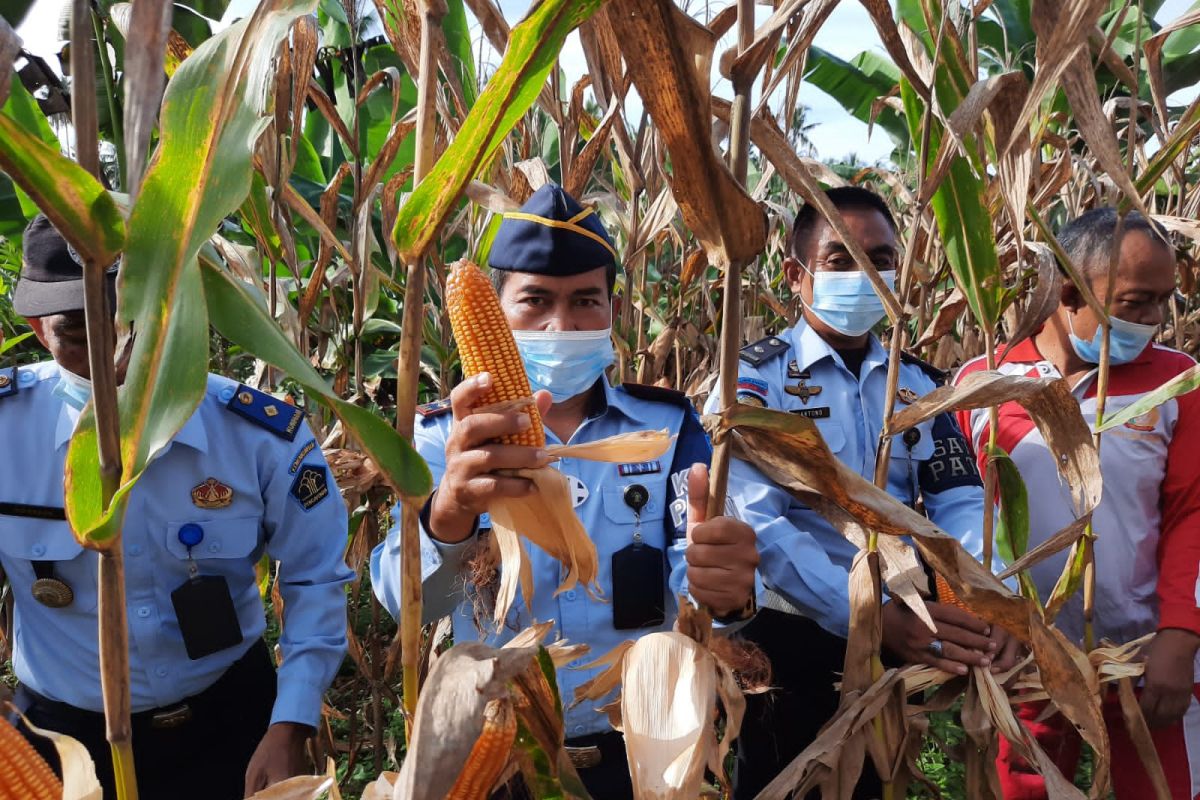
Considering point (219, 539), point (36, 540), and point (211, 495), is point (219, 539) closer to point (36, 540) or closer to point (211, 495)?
point (211, 495)

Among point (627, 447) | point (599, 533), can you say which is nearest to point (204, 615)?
point (599, 533)

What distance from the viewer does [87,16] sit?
0.69 metres

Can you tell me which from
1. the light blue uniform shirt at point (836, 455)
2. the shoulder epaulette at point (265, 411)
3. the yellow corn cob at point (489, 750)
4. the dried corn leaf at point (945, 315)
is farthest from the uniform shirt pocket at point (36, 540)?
the dried corn leaf at point (945, 315)

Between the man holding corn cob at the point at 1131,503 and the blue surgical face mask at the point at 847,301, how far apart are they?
0.89 ft

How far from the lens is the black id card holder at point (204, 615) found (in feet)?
5.43

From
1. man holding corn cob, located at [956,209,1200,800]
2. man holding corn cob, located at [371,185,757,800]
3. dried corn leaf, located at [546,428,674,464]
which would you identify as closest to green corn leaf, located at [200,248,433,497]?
dried corn leaf, located at [546,428,674,464]

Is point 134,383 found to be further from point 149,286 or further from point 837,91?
point 837,91

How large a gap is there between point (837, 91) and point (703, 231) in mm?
9345

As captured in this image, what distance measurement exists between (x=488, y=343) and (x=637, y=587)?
27.7 inches

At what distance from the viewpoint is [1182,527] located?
204 centimetres

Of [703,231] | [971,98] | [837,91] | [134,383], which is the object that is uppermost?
[837,91]

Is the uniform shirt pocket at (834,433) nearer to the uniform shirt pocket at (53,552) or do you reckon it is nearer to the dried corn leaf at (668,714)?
the dried corn leaf at (668,714)

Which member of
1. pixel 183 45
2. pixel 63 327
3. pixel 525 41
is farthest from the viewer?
pixel 183 45

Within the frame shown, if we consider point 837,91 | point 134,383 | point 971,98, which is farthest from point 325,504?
point 837,91
